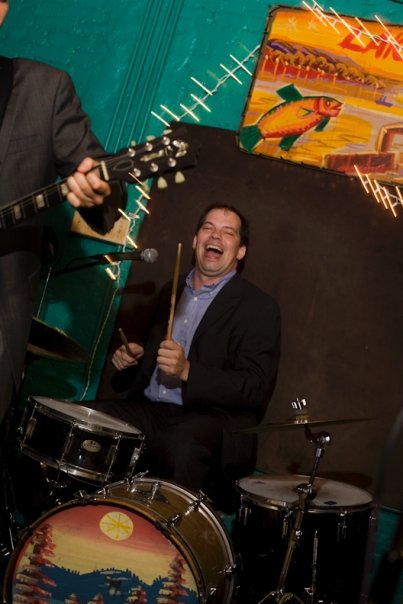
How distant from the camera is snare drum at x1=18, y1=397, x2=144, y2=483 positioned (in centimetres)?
272

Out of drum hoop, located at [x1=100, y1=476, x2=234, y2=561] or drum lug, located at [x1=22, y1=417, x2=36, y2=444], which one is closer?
drum hoop, located at [x1=100, y1=476, x2=234, y2=561]

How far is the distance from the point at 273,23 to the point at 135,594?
108 inches

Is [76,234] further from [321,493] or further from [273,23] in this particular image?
[321,493]

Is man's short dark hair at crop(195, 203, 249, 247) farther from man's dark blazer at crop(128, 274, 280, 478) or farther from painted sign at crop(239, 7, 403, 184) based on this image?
painted sign at crop(239, 7, 403, 184)

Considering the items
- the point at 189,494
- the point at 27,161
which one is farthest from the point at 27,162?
the point at 189,494

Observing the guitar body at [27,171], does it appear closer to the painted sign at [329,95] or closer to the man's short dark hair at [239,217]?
the man's short dark hair at [239,217]

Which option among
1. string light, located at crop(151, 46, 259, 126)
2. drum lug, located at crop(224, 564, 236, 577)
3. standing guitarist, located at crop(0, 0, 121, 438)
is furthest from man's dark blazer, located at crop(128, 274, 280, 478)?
standing guitarist, located at crop(0, 0, 121, 438)

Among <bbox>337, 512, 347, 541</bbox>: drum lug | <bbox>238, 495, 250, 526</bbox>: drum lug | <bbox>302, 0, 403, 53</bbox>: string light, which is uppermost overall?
<bbox>302, 0, 403, 53</bbox>: string light

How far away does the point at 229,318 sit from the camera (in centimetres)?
346

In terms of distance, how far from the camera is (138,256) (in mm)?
3297

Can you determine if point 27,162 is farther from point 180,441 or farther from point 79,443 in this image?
point 180,441

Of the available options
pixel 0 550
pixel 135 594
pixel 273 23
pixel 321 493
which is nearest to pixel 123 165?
pixel 135 594

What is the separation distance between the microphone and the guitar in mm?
1062

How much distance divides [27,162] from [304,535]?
166cm
